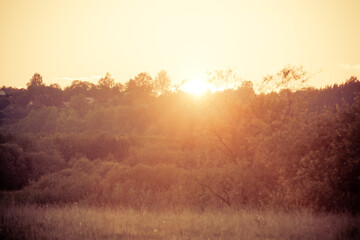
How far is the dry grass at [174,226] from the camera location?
991cm

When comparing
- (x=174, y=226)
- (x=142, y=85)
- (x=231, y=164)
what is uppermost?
(x=142, y=85)

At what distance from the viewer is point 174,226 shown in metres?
11.0

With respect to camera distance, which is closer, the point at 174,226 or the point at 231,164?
the point at 174,226

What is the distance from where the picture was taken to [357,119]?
13188mm

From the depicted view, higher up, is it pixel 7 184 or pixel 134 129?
pixel 134 129

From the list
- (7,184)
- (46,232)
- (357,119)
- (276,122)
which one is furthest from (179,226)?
(7,184)

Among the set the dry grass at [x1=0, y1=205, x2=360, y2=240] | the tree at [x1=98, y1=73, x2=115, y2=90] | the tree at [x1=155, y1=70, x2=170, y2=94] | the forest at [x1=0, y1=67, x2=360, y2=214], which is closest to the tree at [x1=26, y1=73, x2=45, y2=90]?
the tree at [x1=98, y1=73, x2=115, y2=90]

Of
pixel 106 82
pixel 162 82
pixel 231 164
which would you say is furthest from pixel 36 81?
pixel 231 164

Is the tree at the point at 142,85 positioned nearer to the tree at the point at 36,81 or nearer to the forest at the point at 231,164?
the tree at the point at 36,81

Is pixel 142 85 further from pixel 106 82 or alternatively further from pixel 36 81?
pixel 36 81

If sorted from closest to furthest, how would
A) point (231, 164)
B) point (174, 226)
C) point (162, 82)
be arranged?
point (174, 226)
point (231, 164)
point (162, 82)

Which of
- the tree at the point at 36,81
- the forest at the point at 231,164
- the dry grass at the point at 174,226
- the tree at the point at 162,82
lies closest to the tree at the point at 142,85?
the tree at the point at 162,82

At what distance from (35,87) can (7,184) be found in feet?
283

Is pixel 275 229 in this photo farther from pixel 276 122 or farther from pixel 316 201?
pixel 276 122
